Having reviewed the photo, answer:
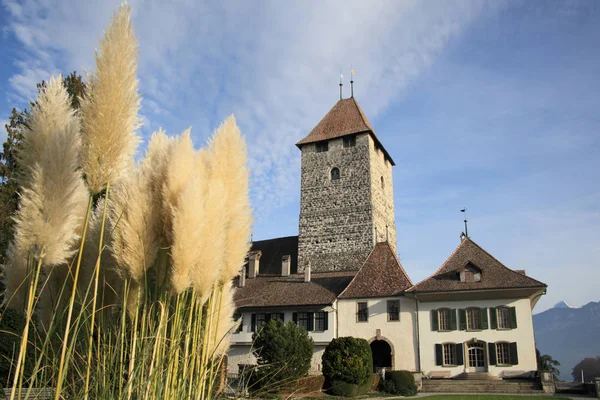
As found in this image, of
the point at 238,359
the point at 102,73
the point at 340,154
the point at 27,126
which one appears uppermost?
the point at 340,154

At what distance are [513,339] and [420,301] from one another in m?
3.57

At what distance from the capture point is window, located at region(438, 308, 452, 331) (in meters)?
19.0

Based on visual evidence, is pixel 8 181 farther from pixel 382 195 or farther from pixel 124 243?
pixel 382 195

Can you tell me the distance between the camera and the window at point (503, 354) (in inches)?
706

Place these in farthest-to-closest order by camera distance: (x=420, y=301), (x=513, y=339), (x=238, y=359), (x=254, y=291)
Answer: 1. (x=254, y=291)
2. (x=238, y=359)
3. (x=420, y=301)
4. (x=513, y=339)

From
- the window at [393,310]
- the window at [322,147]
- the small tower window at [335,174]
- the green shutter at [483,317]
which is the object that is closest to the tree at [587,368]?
the small tower window at [335,174]

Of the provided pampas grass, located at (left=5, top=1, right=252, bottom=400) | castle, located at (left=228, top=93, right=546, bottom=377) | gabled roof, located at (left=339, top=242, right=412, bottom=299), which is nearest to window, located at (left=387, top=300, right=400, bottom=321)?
castle, located at (left=228, top=93, right=546, bottom=377)

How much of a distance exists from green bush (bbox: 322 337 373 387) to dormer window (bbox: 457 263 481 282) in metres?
5.47

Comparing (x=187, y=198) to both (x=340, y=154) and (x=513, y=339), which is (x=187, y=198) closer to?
(x=513, y=339)

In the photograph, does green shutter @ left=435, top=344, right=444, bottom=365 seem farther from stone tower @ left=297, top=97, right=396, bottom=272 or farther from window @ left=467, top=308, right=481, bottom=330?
stone tower @ left=297, top=97, right=396, bottom=272

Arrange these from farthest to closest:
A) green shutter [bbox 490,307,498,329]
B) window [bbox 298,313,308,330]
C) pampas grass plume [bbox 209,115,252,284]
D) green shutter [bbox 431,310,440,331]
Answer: window [bbox 298,313,308,330]
green shutter [bbox 431,310,440,331]
green shutter [bbox 490,307,498,329]
pampas grass plume [bbox 209,115,252,284]

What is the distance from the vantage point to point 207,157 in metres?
3.09

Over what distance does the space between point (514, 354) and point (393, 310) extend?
467 cm

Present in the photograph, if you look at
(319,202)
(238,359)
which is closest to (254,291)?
(238,359)
